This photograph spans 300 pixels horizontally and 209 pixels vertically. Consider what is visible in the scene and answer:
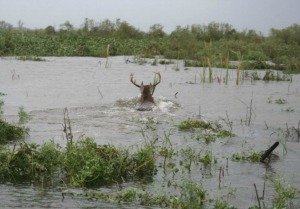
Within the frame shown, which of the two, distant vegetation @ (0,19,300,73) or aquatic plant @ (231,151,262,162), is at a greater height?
distant vegetation @ (0,19,300,73)

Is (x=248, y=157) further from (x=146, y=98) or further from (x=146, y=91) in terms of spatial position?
(x=146, y=98)

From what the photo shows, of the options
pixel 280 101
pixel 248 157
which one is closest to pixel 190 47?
pixel 280 101

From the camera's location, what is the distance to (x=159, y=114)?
10477 millimetres

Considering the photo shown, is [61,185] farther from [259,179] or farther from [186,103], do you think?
[186,103]

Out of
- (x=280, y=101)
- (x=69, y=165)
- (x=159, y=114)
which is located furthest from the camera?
(x=280, y=101)

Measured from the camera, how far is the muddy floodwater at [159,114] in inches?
227

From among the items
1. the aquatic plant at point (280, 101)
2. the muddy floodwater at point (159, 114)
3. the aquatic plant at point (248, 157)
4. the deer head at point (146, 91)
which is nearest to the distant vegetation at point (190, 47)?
the muddy floodwater at point (159, 114)

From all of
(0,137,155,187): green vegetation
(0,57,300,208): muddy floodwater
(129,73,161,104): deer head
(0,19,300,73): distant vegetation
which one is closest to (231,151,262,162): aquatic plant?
(0,57,300,208): muddy floodwater

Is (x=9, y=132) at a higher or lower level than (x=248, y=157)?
higher

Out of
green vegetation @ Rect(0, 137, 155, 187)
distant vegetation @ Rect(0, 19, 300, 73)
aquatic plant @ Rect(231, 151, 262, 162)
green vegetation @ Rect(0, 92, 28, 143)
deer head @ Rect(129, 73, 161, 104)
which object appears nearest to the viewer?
green vegetation @ Rect(0, 137, 155, 187)

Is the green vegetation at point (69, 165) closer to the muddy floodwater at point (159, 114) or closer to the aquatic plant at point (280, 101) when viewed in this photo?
the muddy floodwater at point (159, 114)

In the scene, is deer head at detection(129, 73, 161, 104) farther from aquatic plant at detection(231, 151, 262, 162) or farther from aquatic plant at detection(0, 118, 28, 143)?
aquatic plant at detection(231, 151, 262, 162)

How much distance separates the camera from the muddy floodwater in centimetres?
577

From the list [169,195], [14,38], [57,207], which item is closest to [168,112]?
[169,195]
